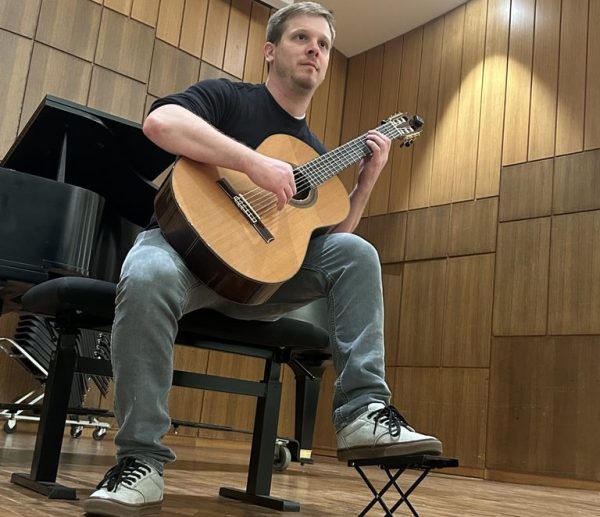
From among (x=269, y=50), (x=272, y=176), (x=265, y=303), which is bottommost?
(x=265, y=303)

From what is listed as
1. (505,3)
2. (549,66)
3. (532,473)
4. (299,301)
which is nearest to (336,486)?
(299,301)

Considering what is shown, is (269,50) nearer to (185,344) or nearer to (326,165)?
(326,165)

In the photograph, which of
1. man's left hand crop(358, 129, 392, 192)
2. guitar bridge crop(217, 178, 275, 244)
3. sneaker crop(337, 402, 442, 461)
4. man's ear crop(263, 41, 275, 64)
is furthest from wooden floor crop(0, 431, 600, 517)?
man's ear crop(263, 41, 275, 64)

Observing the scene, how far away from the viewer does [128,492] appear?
136 cm

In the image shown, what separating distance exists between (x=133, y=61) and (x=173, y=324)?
4.41 meters

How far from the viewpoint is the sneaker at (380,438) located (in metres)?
1.36

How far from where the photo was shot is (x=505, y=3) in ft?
19.7

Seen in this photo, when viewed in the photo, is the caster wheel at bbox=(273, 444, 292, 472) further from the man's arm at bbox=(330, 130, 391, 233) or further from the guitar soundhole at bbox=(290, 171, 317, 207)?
the guitar soundhole at bbox=(290, 171, 317, 207)

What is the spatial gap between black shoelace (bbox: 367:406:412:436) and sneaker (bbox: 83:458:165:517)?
1.46 ft

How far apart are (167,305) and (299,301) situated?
388mm

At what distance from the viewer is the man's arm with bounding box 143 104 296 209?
1586 millimetres

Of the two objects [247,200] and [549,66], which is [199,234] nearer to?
[247,200]

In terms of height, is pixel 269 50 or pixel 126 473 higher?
pixel 269 50

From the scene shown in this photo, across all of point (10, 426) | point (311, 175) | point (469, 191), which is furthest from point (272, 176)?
point (469, 191)
